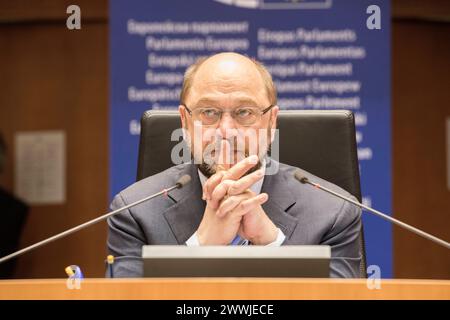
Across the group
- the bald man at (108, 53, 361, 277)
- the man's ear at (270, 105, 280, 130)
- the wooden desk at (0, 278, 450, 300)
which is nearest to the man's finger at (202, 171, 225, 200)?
the bald man at (108, 53, 361, 277)

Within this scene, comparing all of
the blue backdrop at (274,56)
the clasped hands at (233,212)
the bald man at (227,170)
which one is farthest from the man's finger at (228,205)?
the blue backdrop at (274,56)

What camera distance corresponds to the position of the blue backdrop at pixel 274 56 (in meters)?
3.69

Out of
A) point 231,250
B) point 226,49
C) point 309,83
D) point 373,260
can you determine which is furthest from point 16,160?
point 231,250

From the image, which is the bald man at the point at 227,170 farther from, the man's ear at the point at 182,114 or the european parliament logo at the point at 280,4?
the european parliament logo at the point at 280,4

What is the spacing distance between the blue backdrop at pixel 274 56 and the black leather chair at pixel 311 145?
1.33 meters

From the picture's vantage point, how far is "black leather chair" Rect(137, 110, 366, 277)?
7.77ft

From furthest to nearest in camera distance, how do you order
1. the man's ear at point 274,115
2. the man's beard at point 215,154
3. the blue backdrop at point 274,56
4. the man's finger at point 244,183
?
the blue backdrop at point 274,56, the man's ear at point 274,115, the man's beard at point 215,154, the man's finger at point 244,183

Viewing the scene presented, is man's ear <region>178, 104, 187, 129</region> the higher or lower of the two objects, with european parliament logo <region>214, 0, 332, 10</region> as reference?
lower

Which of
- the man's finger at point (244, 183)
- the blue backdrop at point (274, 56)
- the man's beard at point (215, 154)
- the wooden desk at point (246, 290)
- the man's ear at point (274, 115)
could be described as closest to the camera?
the wooden desk at point (246, 290)

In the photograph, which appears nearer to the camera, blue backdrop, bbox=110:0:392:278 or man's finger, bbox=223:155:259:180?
man's finger, bbox=223:155:259:180

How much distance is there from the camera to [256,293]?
1.30 metres

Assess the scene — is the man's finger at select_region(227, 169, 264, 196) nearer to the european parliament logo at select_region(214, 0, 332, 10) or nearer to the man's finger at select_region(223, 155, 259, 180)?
the man's finger at select_region(223, 155, 259, 180)

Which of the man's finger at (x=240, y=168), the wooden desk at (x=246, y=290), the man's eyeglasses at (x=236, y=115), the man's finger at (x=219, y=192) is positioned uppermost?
the man's eyeglasses at (x=236, y=115)

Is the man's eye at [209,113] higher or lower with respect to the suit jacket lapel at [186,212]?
higher
